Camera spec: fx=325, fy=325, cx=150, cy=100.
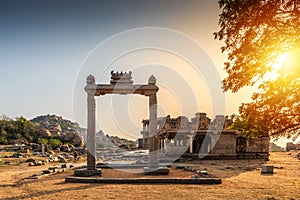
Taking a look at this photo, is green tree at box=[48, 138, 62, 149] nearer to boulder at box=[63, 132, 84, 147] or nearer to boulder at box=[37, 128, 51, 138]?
boulder at box=[63, 132, 84, 147]

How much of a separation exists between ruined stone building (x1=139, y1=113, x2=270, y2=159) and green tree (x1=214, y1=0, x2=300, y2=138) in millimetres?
19666

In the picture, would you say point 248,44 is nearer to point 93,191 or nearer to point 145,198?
point 145,198

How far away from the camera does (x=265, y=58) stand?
9.80 m

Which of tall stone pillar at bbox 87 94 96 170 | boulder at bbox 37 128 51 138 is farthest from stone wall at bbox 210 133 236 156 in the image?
boulder at bbox 37 128 51 138

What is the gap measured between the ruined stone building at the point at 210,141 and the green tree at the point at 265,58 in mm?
19666

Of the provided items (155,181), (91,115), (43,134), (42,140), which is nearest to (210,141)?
(91,115)

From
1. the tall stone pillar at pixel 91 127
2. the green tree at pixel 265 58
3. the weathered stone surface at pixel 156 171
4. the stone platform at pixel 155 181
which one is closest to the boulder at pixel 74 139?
the tall stone pillar at pixel 91 127

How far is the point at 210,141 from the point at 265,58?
2296 cm

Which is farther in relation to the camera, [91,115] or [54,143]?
[54,143]

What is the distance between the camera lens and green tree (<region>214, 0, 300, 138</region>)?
9.16 meters

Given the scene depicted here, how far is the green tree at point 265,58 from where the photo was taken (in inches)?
Result: 361

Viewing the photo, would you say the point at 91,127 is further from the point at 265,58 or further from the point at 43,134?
the point at 43,134

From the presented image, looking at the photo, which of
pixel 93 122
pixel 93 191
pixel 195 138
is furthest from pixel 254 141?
pixel 93 191

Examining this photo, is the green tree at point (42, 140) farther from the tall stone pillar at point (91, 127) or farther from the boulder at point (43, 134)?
the tall stone pillar at point (91, 127)
